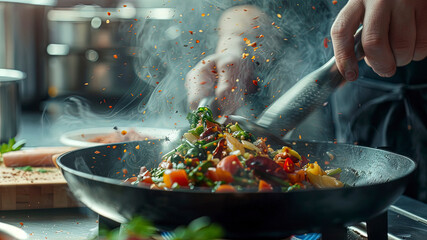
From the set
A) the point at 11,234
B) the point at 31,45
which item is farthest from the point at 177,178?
the point at 31,45

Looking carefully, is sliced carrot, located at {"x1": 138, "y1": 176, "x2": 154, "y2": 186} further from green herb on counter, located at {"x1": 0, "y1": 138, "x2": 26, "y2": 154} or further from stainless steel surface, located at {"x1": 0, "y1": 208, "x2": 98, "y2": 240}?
green herb on counter, located at {"x1": 0, "y1": 138, "x2": 26, "y2": 154}

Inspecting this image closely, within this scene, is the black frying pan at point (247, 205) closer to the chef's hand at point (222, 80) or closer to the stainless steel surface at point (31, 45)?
the chef's hand at point (222, 80)

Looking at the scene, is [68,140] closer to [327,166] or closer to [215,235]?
[327,166]

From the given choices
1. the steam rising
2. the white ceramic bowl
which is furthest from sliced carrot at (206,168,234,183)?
the white ceramic bowl

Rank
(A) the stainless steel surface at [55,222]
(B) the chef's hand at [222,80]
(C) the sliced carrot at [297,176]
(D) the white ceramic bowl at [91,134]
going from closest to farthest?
1. (C) the sliced carrot at [297,176]
2. (A) the stainless steel surface at [55,222]
3. (B) the chef's hand at [222,80]
4. (D) the white ceramic bowl at [91,134]

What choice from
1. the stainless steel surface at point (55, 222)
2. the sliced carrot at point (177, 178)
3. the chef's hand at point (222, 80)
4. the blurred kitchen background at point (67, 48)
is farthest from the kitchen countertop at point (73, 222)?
the blurred kitchen background at point (67, 48)

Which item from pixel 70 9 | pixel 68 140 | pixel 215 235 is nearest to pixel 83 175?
pixel 215 235

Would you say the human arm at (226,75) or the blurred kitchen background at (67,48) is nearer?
the human arm at (226,75)
